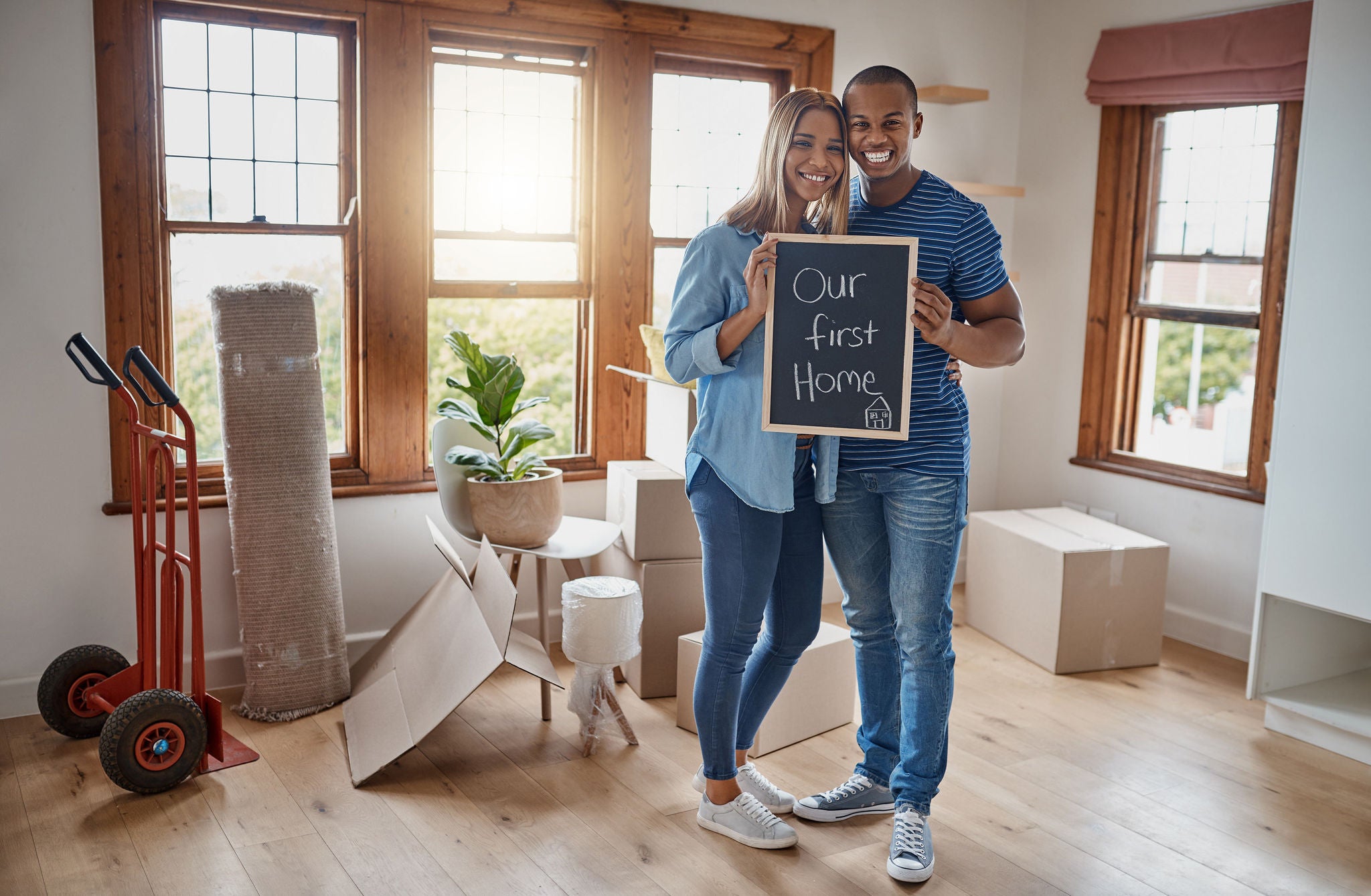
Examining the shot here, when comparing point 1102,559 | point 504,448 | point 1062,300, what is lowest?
point 1102,559

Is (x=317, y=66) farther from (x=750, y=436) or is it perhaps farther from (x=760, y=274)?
(x=750, y=436)

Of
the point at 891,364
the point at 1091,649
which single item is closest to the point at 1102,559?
the point at 1091,649

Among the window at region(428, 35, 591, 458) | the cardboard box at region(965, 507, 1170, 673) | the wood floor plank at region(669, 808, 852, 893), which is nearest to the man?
the wood floor plank at region(669, 808, 852, 893)

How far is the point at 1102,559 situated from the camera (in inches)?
139

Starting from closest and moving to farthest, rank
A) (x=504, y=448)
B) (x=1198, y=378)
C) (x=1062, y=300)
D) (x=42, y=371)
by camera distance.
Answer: (x=42, y=371), (x=504, y=448), (x=1198, y=378), (x=1062, y=300)

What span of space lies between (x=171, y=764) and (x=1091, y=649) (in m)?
2.69

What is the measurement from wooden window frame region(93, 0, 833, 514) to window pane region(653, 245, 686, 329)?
0.10 meters

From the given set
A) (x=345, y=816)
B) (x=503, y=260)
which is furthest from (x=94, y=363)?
(x=503, y=260)

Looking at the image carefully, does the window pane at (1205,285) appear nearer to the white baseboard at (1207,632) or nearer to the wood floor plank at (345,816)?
the white baseboard at (1207,632)

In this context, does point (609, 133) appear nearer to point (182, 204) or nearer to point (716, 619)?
point (182, 204)

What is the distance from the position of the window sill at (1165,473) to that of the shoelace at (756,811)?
2.17m

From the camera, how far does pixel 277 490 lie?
3.06 meters

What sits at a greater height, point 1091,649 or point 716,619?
point 716,619

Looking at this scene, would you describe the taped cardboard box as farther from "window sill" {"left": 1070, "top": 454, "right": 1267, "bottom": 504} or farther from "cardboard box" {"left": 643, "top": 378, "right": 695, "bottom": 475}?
"window sill" {"left": 1070, "top": 454, "right": 1267, "bottom": 504}
